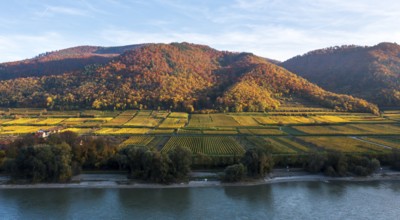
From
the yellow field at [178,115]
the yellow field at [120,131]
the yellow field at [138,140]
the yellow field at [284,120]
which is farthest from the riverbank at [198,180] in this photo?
the yellow field at [178,115]

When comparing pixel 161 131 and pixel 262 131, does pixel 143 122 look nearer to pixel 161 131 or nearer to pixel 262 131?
pixel 161 131

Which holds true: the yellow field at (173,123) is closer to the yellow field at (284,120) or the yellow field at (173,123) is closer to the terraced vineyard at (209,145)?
the terraced vineyard at (209,145)

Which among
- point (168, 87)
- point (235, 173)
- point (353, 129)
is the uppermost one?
point (168, 87)

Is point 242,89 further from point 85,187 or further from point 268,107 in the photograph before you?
point 85,187

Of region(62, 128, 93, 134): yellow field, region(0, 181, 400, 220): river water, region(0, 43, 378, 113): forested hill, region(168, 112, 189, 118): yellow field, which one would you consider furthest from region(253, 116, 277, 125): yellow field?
region(62, 128, 93, 134): yellow field

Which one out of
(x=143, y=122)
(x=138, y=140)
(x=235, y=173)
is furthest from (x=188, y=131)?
(x=235, y=173)

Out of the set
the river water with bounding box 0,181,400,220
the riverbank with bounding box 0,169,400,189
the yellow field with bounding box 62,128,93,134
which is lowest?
the river water with bounding box 0,181,400,220

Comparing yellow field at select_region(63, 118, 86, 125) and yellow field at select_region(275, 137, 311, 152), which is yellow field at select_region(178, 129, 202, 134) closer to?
yellow field at select_region(275, 137, 311, 152)
